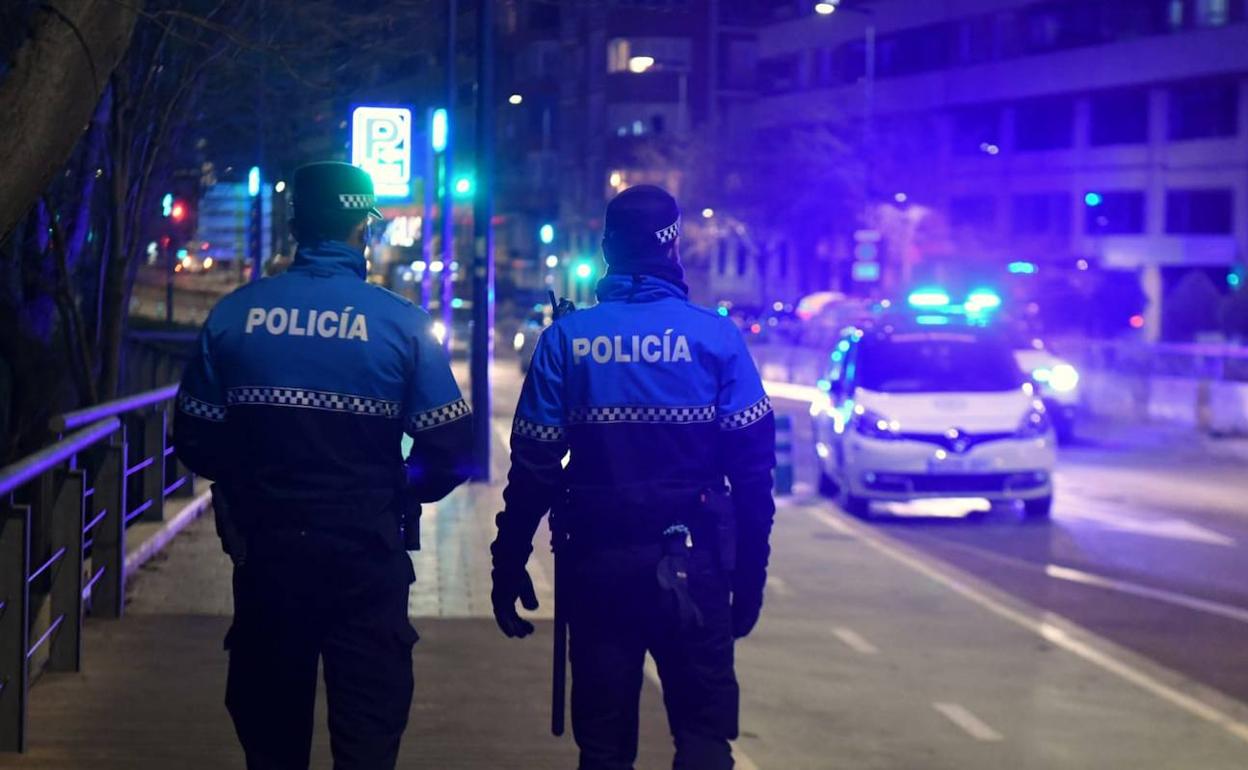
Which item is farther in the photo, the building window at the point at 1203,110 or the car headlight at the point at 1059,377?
the building window at the point at 1203,110

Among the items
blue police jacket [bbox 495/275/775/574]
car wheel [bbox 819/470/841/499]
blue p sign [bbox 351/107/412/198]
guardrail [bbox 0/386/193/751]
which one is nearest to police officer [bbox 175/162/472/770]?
blue police jacket [bbox 495/275/775/574]

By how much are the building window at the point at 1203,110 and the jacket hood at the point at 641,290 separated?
5682 centimetres

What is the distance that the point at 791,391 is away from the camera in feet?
123

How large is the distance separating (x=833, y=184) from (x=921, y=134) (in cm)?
487

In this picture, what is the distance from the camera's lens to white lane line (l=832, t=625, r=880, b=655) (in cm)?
1003

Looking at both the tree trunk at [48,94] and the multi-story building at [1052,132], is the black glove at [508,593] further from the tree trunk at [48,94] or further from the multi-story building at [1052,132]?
the multi-story building at [1052,132]

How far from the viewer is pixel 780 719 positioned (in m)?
8.28

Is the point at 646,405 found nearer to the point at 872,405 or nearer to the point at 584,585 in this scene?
the point at 584,585

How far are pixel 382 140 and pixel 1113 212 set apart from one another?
48.8m

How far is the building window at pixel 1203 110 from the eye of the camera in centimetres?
5856

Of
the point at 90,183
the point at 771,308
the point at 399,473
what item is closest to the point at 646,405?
the point at 399,473

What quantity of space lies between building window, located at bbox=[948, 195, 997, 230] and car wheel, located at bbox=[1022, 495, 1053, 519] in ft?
169

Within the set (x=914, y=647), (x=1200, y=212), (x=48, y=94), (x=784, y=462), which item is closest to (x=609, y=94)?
(x=1200, y=212)

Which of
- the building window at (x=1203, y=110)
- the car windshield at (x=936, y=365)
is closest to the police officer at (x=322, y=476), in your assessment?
the car windshield at (x=936, y=365)
